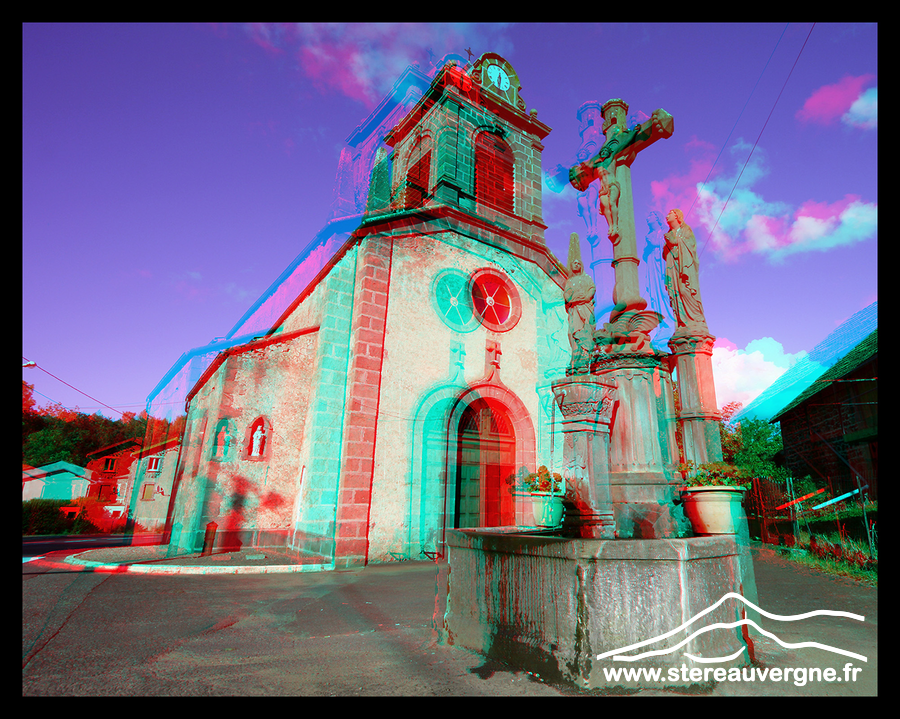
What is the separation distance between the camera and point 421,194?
12812 millimetres

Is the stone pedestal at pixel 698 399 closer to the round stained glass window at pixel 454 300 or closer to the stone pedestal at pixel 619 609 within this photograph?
the stone pedestal at pixel 619 609

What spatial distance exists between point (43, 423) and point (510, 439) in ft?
115

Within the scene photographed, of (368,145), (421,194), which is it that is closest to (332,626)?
(421,194)

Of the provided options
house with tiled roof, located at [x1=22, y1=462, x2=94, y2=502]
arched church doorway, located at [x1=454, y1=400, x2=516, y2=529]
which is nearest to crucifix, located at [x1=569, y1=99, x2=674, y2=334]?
arched church doorway, located at [x1=454, y1=400, x2=516, y2=529]

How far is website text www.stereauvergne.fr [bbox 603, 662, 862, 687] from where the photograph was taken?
2.53 metres

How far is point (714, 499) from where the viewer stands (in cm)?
387

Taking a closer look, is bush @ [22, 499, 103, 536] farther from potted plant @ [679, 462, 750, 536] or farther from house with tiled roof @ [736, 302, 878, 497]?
house with tiled roof @ [736, 302, 878, 497]

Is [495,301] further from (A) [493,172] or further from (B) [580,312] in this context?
(B) [580,312]

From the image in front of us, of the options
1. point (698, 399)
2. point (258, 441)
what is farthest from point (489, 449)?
point (698, 399)

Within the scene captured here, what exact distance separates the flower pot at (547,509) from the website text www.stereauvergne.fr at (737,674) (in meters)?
3.55

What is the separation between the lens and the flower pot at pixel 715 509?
3.80 m

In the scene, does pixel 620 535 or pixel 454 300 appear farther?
pixel 454 300

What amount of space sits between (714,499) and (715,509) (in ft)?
0.28
